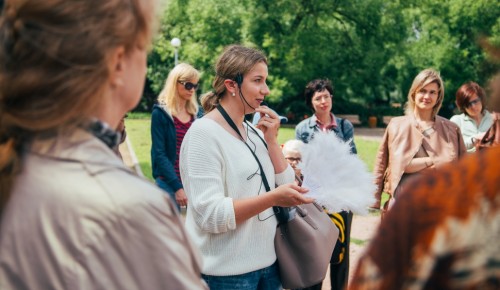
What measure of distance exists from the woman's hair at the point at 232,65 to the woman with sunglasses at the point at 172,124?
7.02 feet

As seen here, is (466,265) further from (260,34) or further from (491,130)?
(260,34)

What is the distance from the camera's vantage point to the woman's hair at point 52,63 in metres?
1.27

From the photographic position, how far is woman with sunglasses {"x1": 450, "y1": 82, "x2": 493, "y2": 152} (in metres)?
6.84

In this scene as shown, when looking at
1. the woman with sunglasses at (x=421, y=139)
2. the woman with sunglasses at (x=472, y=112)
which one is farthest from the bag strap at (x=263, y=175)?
the woman with sunglasses at (x=472, y=112)

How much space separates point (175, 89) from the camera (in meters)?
5.94

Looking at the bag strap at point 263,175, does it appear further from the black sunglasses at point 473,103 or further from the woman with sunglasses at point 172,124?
the black sunglasses at point 473,103

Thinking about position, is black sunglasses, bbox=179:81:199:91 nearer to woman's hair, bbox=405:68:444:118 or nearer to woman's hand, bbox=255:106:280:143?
woman's hair, bbox=405:68:444:118

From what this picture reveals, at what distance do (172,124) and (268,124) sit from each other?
2415mm

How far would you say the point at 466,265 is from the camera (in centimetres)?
102

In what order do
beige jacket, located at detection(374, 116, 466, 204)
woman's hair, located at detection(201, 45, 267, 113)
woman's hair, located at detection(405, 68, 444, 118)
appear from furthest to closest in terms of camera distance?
1. woman's hair, located at detection(405, 68, 444, 118)
2. beige jacket, located at detection(374, 116, 466, 204)
3. woman's hair, located at detection(201, 45, 267, 113)

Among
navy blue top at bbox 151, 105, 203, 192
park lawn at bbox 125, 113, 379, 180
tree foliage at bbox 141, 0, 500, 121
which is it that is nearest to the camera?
navy blue top at bbox 151, 105, 203, 192

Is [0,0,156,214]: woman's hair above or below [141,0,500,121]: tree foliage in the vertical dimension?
above

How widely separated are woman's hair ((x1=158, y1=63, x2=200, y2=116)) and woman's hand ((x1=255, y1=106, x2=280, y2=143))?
2418 millimetres

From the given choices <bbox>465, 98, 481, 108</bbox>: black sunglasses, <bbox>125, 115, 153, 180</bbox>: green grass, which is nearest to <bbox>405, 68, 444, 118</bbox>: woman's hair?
<bbox>465, 98, 481, 108</bbox>: black sunglasses
